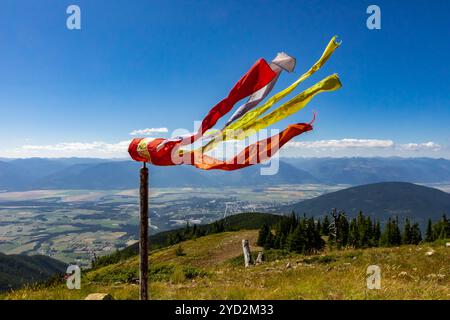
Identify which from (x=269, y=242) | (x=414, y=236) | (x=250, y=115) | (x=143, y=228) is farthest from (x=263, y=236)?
(x=250, y=115)

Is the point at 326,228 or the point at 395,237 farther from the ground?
the point at 395,237

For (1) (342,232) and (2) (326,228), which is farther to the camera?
(2) (326,228)

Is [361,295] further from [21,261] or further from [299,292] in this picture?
[21,261]

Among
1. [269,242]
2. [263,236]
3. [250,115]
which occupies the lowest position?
[269,242]

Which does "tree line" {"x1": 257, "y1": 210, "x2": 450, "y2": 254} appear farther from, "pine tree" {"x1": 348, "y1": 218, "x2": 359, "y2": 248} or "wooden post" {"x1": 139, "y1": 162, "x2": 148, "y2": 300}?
"wooden post" {"x1": 139, "y1": 162, "x2": 148, "y2": 300}

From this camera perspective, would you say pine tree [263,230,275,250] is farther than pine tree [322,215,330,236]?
No

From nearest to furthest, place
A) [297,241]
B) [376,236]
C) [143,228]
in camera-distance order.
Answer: [143,228], [297,241], [376,236]

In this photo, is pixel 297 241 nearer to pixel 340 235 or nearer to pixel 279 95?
pixel 340 235

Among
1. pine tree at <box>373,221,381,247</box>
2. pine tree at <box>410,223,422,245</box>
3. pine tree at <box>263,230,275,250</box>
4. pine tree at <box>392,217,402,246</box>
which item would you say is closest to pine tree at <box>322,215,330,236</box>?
pine tree at <box>373,221,381,247</box>

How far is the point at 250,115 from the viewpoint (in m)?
6.66

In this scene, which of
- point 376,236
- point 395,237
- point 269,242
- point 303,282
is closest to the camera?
point 303,282

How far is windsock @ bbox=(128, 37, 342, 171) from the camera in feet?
20.9
